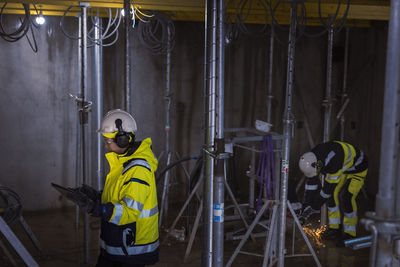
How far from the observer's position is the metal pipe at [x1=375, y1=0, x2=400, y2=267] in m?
2.14

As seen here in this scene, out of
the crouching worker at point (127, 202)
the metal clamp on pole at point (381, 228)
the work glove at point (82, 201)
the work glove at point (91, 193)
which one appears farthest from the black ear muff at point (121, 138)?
the metal clamp on pole at point (381, 228)

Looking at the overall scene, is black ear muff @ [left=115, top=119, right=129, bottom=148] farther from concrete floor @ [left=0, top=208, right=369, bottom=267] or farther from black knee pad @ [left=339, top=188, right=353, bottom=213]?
black knee pad @ [left=339, top=188, right=353, bottom=213]

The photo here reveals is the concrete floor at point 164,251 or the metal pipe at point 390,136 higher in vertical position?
the metal pipe at point 390,136

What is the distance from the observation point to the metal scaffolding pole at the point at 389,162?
84.3 inches

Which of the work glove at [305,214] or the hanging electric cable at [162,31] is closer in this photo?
the work glove at [305,214]

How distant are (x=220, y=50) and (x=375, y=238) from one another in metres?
1.60

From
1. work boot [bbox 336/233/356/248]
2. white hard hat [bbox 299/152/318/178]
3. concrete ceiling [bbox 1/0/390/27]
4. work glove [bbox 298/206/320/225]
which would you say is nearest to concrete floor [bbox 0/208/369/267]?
work boot [bbox 336/233/356/248]

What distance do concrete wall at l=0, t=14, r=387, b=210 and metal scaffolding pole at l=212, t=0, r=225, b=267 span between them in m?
4.21

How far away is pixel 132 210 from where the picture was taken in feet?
Result: 10.6

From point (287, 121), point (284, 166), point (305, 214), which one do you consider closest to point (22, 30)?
point (287, 121)

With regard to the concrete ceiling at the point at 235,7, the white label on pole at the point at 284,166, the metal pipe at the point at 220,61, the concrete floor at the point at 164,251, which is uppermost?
the concrete ceiling at the point at 235,7

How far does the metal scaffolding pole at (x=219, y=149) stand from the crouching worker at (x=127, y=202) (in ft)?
1.53

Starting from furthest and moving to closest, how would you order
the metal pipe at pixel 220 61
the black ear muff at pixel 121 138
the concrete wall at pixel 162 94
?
the concrete wall at pixel 162 94, the black ear muff at pixel 121 138, the metal pipe at pixel 220 61

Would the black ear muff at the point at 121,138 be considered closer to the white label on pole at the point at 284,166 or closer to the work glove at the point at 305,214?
the white label on pole at the point at 284,166
